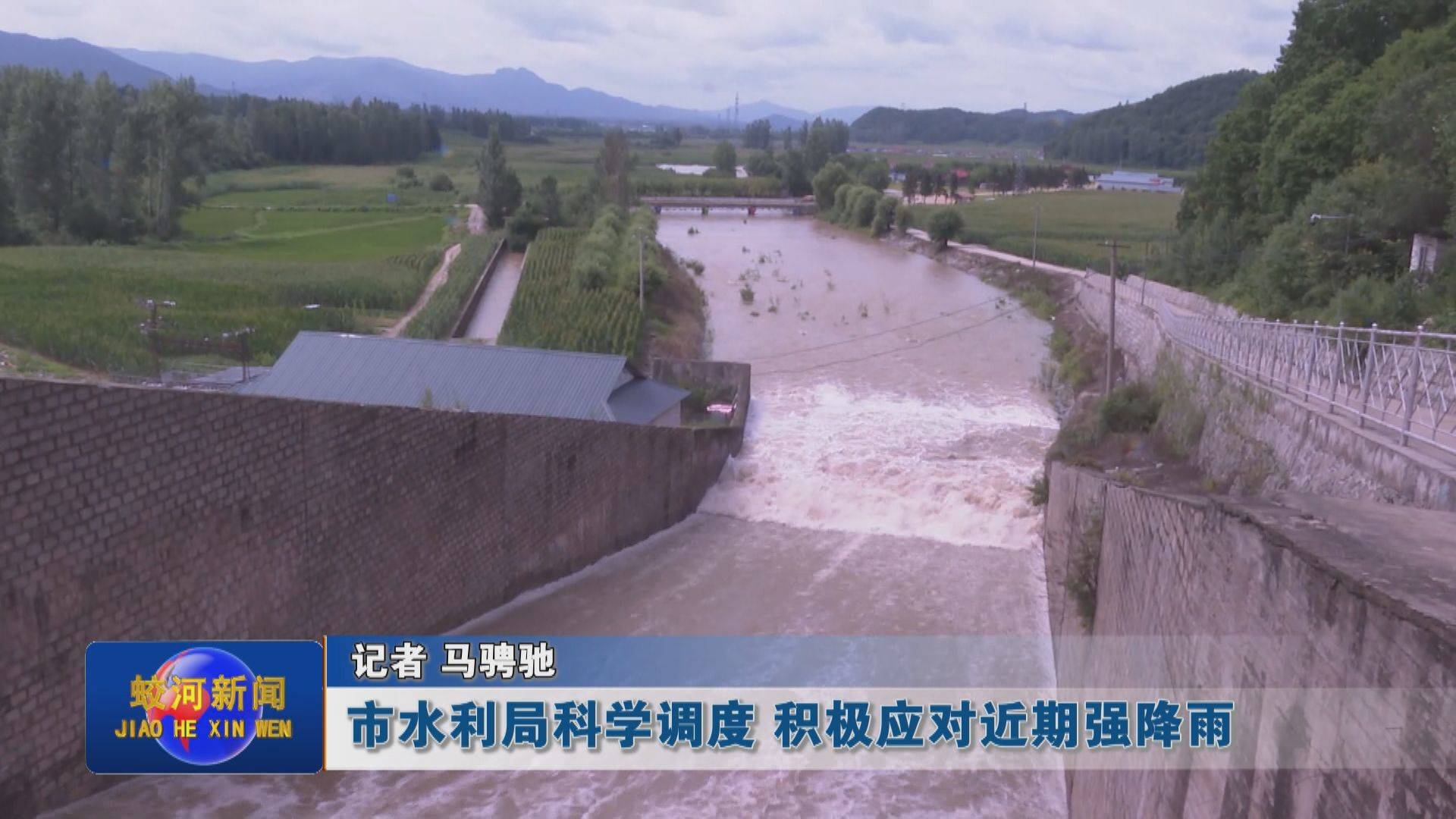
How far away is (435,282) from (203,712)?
33.6 m

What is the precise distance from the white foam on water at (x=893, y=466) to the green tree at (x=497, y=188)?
116 ft

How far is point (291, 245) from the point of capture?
47.6 m

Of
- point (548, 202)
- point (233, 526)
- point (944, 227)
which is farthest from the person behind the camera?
point (548, 202)

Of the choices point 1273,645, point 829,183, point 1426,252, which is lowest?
point 1273,645

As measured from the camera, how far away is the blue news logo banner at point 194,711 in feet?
23.4

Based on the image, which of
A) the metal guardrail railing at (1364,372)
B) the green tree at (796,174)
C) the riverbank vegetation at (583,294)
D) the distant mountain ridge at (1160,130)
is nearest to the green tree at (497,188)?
the riverbank vegetation at (583,294)

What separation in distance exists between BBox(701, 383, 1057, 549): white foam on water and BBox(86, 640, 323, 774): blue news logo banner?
402 inches

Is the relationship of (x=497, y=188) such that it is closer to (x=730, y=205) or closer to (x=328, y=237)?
(x=328, y=237)

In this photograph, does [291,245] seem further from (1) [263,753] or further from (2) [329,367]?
(1) [263,753]

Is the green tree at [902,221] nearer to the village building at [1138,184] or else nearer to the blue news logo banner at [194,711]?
the village building at [1138,184]

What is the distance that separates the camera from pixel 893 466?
737 inches

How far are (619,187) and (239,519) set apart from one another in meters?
54.4

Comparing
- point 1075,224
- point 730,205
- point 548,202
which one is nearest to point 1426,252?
point 548,202

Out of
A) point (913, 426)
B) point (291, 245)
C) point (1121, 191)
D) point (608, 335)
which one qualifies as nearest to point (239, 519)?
point (913, 426)
